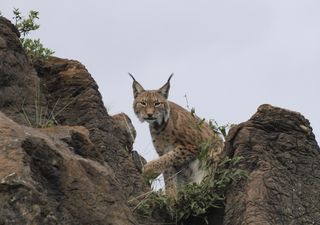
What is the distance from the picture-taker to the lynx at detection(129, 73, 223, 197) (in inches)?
451

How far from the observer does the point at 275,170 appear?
846 cm

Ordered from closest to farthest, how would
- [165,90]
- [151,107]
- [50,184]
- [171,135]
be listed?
[50,184], [171,135], [151,107], [165,90]

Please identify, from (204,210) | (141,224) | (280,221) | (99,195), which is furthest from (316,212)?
(99,195)

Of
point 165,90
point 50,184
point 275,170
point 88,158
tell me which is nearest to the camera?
point 50,184

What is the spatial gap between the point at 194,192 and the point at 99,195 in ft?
6.12

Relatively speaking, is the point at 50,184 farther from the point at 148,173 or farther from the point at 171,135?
the point at 171,135

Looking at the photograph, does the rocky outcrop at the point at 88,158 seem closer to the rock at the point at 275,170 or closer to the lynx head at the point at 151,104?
the rock at the point at 275,170

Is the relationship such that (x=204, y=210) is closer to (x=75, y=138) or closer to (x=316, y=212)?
(x=316, y=212)

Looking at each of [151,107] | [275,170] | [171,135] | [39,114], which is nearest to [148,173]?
[39,114]

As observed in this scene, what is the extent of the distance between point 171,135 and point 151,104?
82 cm

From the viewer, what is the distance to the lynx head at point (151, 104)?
1307cm

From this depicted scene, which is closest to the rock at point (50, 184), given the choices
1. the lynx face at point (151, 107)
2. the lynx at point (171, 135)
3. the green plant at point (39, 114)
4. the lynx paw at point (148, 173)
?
the green plant at point (39, 114)

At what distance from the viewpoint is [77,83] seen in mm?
9453

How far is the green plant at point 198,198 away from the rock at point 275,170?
10cm
